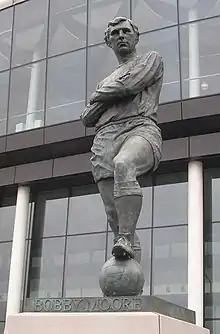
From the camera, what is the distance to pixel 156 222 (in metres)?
19.6

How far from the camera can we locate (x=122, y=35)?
214 inches

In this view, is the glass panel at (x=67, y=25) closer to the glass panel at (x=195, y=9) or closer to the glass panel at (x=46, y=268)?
the glass panel at (x=195, y=9)

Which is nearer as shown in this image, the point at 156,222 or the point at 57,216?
the point at 156,222

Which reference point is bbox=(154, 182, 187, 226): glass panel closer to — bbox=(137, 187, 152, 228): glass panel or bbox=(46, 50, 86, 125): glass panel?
bbox=(137, 187, 152, 228): glass panel

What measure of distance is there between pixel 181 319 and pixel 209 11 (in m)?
15.6

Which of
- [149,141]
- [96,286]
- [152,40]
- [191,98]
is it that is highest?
[152,40]

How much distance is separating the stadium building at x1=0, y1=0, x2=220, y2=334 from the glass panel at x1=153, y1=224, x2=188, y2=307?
0.03 m

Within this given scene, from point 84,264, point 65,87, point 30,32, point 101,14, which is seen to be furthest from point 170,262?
point 30,32

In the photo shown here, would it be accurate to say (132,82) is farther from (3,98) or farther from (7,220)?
(7,220)

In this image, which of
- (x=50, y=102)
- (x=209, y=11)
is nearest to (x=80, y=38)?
(x=50, y=102)

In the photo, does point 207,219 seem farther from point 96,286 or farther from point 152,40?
point 152,40

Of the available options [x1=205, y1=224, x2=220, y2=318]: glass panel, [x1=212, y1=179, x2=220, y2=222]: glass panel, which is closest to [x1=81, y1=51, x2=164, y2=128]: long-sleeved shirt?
[x1=205, y1=224, x2=220, y2=318]: glass panel

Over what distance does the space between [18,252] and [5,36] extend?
8097 mm

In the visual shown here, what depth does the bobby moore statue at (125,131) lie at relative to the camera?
4859 mm
